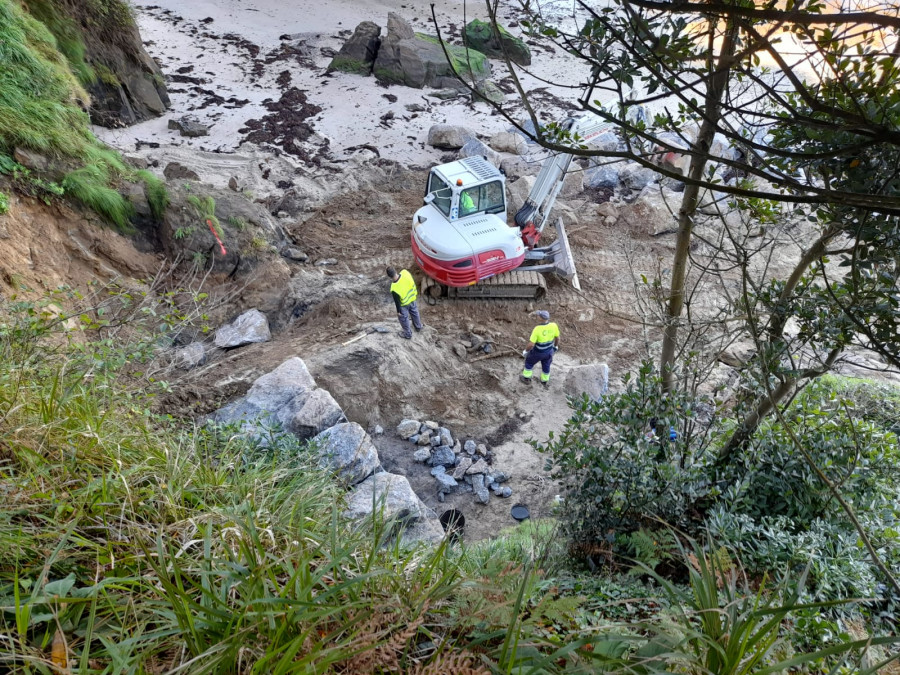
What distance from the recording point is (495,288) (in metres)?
9.58

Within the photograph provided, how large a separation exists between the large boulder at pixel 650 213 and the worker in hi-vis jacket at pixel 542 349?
4.55 metres

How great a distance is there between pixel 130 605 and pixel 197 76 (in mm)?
16772

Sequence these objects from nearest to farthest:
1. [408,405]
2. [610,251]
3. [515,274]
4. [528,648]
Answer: [528,648] → [408,405] → [515,274] → [610,251]

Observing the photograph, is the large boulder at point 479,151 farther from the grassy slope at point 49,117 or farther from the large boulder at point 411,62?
the grassy slope at point 49,117

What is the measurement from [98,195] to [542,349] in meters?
6.74

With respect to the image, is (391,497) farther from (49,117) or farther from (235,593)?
(49,117)

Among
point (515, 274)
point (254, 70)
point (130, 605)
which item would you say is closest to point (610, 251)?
point (515, 274)

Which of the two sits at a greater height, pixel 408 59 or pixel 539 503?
pixel 408 59

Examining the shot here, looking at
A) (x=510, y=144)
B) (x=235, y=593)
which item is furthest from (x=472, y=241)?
(x=235, y=593)

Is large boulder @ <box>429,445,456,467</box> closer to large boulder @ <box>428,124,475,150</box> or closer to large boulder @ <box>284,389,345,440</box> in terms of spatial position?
large boulder @ <box>284,389,345,440</box>

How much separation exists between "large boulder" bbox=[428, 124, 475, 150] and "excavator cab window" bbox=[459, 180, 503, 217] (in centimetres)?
509

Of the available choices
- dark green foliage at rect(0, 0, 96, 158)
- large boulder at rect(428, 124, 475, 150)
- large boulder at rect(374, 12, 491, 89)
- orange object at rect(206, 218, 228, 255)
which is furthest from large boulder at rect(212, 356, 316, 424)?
large boulder at rect(374, 12, 491, 89)

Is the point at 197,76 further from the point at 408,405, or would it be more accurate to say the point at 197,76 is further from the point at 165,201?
the point at 408,405

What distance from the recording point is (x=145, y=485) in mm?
2682
